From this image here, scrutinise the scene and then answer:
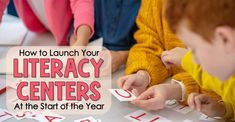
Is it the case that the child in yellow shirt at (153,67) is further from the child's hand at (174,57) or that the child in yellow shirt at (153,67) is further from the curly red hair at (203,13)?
the curly red hair at (203,13)

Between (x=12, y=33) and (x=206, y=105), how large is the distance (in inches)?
23.9

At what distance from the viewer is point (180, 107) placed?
2.67 ft

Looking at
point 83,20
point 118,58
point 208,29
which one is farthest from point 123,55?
point 208,29

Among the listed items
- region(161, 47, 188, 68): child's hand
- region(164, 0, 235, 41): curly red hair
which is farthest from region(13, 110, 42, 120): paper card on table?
region(164, 0, 235, 41): curly red hair

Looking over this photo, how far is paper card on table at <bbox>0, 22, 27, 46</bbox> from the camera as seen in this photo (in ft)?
3.53

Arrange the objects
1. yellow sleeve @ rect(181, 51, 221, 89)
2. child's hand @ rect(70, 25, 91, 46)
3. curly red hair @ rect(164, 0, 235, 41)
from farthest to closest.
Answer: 1. child's hand @ rect(70, 25, 91, 46)
2. yellow sleeve @ rect(181, 51, 221, 89)
3. curly red hair @ rect(164, 0, 235, 41)

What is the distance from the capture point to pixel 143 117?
777mm

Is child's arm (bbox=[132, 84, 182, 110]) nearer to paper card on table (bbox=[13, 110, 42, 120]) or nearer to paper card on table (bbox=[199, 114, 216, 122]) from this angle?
paper card on table (bbox=[199, 114, 216, 122])

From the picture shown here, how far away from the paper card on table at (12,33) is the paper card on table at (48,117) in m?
0.33

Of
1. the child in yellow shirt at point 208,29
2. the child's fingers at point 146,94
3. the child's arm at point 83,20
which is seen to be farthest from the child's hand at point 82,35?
the child in yellow shirt at point 208,29

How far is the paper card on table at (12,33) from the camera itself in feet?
3.53

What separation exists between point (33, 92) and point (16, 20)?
1.44 ft

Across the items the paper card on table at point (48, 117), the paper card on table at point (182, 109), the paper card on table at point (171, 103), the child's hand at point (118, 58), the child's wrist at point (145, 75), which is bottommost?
the paper card on table at point (48, 117)

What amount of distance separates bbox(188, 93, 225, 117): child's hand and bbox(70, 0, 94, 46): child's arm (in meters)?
0.30
